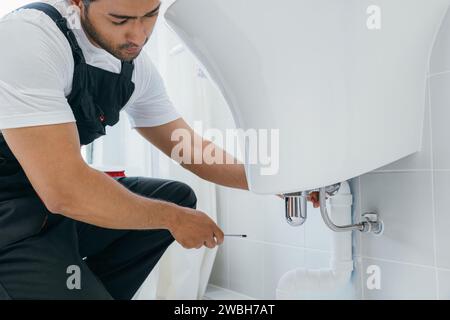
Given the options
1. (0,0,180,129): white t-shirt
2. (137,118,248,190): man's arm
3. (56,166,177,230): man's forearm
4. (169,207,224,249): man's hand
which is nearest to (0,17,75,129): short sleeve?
(0,0,180,129): white t-shirt

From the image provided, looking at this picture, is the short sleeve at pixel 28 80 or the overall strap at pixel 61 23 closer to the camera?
the short sleeve at pixel 28 80

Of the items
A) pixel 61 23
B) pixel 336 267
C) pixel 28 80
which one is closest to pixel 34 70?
pixel 28 80

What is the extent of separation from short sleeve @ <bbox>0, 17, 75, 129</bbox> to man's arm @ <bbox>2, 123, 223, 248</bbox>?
18 mm

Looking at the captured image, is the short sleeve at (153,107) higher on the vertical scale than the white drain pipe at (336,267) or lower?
higher

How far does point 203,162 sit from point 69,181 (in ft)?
1.35

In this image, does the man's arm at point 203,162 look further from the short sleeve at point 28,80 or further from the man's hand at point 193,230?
the short sleeve at point 28,80

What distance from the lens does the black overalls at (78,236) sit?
2.67 feet

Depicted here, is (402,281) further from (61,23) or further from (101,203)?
(61,23)

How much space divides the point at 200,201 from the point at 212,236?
64 cm

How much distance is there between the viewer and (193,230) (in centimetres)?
84

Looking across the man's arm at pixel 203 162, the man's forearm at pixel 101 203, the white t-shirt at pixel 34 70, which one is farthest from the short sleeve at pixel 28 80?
the man's arm at pixel 203 162

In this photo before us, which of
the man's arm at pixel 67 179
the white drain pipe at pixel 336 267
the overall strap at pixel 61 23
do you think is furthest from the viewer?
the white drain pipe at pixel 336 267

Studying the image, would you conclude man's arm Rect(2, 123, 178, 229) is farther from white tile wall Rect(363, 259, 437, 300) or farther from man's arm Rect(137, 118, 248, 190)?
white tile wall Rect(363, 259, 437, 300)
